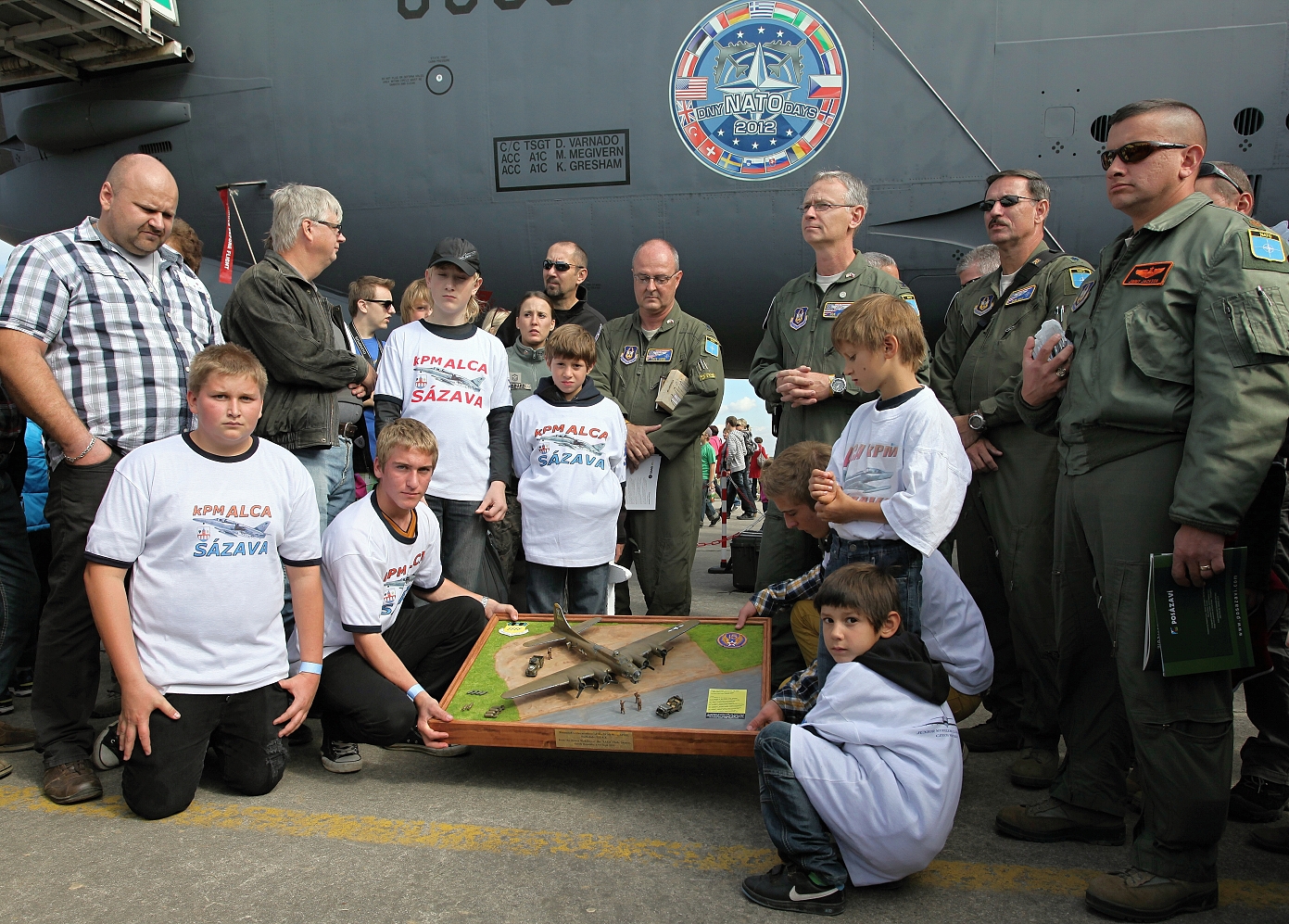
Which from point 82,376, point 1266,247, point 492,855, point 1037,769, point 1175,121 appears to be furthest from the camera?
point 82,376

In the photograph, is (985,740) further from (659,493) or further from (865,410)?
(659,493)

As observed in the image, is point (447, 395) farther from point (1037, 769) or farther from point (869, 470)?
point (1037, 769)

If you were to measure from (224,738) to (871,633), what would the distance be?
2382 mm

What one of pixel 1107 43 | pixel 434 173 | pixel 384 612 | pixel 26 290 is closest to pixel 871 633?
pixel 384 612

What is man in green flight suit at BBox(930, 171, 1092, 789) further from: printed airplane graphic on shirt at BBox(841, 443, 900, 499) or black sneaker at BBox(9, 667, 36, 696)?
black sneaker at BBox(9, 667, 36, 696)

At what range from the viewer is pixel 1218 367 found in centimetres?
236

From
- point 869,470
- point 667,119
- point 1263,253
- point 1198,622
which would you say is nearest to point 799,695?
point 869,470

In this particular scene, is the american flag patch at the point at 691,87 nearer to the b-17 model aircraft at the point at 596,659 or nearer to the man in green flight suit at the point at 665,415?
the man in green flight suit at the point at 665,415

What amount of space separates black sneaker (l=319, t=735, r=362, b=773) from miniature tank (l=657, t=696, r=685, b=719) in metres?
1.25

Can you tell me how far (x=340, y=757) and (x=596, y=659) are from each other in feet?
3.51

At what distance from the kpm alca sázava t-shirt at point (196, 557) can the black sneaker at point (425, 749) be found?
2.08 ft

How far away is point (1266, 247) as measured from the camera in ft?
8.00

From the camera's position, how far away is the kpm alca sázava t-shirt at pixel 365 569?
3.48 m

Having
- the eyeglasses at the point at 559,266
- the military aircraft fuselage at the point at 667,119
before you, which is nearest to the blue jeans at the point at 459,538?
the eyeglasses at the point at 559,266
